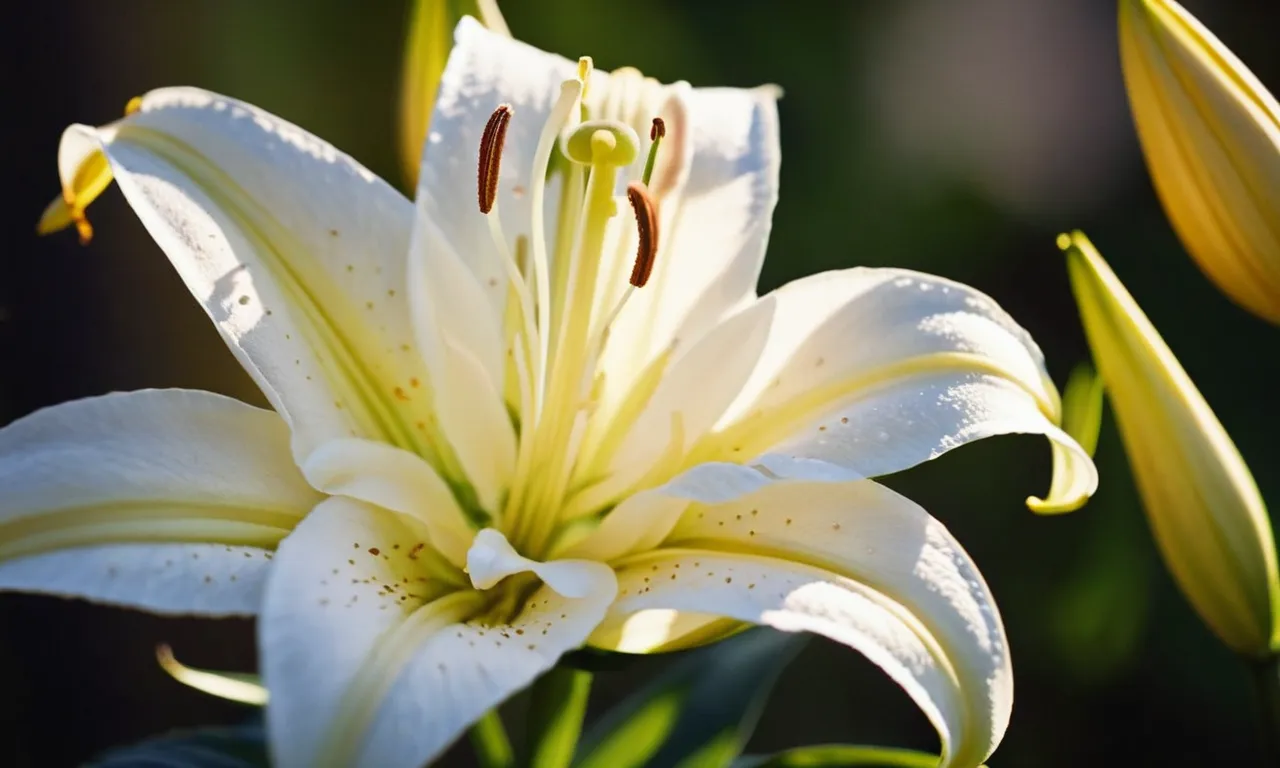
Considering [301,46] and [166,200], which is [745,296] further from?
[301,46]

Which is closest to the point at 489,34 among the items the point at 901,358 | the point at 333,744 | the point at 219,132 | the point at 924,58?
the point at 219,132

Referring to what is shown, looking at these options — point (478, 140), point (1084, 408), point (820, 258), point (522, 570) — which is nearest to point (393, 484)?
point (522, 570)

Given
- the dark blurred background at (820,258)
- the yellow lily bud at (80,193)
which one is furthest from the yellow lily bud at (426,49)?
the dark blurred background at (820,258)

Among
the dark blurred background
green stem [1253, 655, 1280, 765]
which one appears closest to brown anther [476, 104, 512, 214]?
green stem [1253, 655, 1280, 765]

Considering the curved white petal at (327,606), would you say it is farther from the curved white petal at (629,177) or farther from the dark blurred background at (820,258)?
the dark blurred background at (820,258)

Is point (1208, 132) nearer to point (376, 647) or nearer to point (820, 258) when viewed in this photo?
point (376, 647)

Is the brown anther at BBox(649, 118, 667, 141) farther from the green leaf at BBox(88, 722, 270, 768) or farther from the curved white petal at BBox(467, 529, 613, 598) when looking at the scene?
the green leaf at BBox(88, 722, 270, 768)

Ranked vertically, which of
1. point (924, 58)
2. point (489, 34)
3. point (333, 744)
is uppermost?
point (924, 58)
